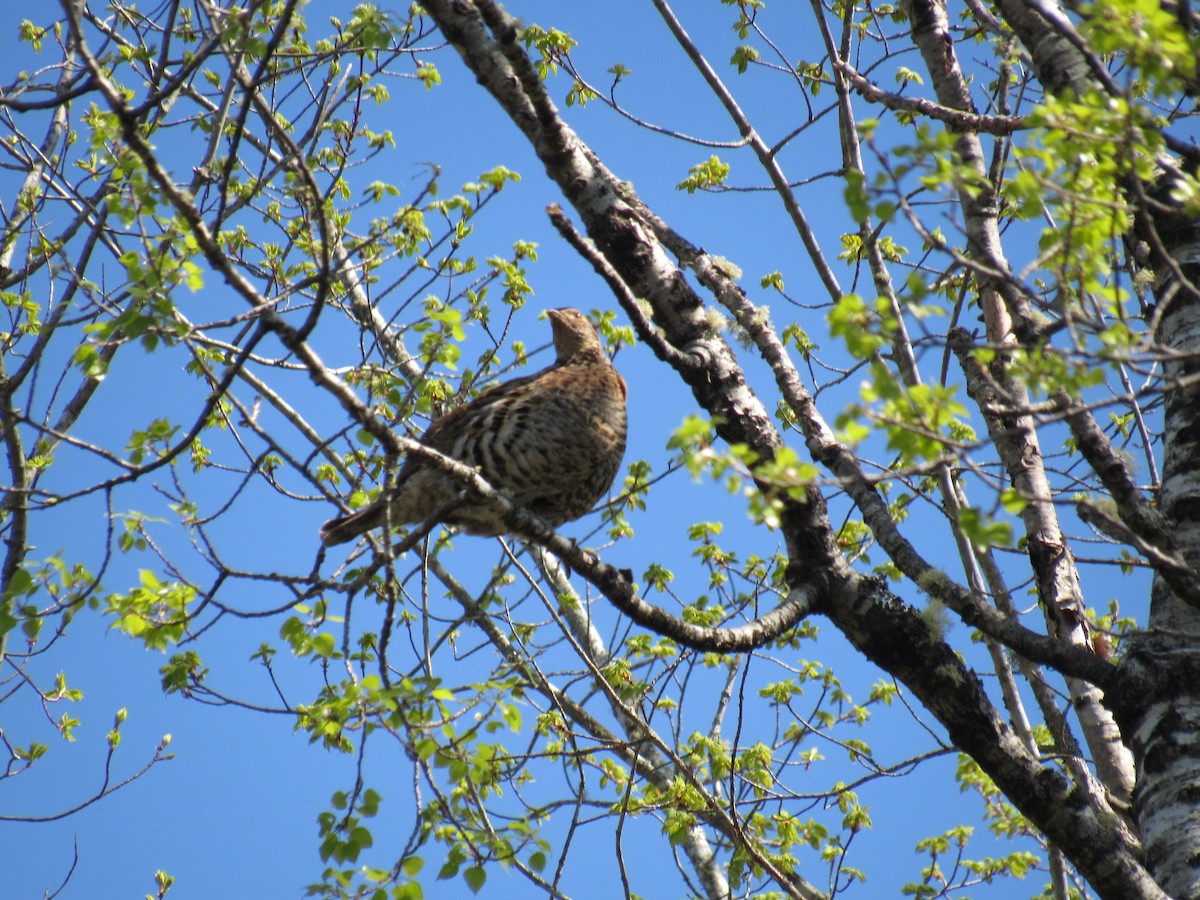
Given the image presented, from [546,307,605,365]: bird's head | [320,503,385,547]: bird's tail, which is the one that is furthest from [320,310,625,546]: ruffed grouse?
[546,307,605,365]: bird's head

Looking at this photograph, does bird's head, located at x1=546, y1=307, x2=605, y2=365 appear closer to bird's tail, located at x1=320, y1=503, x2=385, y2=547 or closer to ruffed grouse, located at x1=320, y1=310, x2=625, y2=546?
ruffed grouse, located at x1=320, y1=310, x2=625, y2=546

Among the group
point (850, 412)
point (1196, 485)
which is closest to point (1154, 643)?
point (1196, 485)

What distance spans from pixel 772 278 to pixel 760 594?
6.94ft

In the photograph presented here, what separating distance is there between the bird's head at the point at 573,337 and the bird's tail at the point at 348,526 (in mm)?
1728

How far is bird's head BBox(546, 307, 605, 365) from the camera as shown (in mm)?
6469

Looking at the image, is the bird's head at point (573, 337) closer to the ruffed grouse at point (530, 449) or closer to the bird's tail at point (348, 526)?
the ruffed grouse at point (530, 449)

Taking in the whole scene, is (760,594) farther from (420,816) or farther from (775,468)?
(775,468)

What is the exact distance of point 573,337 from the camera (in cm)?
662

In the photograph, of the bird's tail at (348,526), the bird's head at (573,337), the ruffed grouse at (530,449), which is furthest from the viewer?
the bird's head at (573,337)

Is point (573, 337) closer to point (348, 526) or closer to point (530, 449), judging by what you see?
point (530, 449)

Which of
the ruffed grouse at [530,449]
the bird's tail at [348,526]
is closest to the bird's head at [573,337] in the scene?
the ruffed grouse at [530,449]

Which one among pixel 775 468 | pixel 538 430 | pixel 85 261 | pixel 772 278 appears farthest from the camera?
pixel 772 278

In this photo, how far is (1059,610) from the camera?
14.4ft

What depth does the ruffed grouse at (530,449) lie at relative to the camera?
531 cm
